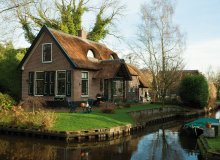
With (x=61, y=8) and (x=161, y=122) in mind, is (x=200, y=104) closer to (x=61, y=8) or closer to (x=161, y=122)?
(x=161, y=122)

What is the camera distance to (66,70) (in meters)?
28.0

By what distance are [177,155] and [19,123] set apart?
1027cm

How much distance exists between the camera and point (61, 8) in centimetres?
4269

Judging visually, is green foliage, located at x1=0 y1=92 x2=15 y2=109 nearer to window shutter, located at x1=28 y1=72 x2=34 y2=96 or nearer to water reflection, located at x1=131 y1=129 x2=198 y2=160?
window shutter, located at x1=28 y1=72 x2=34 y2=96

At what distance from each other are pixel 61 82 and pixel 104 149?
1337 cm

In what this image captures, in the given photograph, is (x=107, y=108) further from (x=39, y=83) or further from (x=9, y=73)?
(x=9, y=73)

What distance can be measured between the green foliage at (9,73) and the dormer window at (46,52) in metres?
4.44

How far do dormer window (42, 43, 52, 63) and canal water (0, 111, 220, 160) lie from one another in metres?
11.2

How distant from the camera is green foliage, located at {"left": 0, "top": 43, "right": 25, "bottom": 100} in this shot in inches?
A: 1252

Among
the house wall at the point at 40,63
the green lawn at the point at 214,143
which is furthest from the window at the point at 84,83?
the green lawn at the point at 214,143

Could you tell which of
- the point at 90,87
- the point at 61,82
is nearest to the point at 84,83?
the point at 90,87

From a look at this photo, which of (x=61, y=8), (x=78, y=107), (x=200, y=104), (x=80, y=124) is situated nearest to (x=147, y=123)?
(x=78, y=107)

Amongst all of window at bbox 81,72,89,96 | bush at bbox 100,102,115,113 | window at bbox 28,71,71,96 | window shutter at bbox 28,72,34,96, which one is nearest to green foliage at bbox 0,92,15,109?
window shutter at bbox 28,72,34,96

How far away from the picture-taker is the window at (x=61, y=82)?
28.3m
